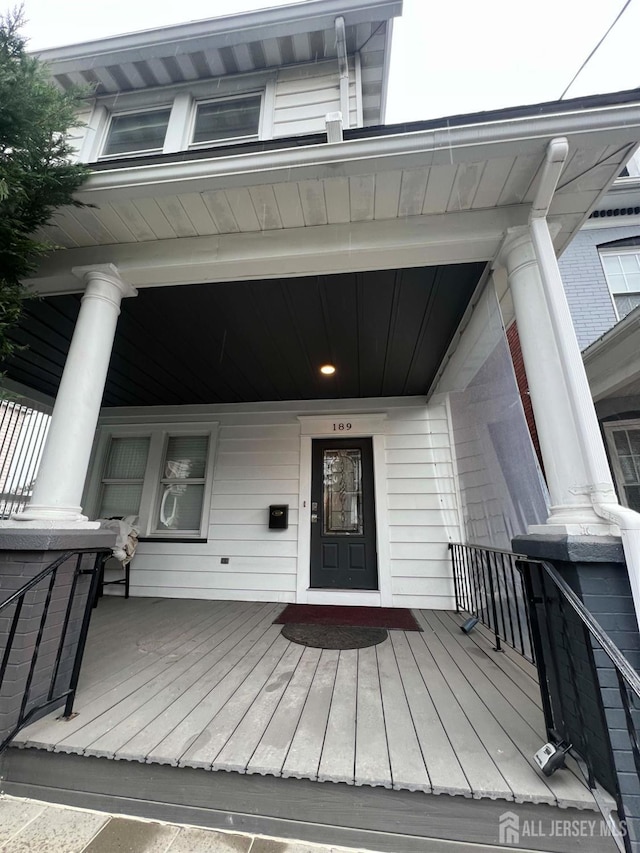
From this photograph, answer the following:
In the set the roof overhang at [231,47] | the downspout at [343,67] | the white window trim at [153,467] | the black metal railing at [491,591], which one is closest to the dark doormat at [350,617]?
the black metal railing at [491,591]

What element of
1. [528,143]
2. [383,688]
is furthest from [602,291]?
[383,688]

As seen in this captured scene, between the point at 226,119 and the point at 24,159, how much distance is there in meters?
2.44

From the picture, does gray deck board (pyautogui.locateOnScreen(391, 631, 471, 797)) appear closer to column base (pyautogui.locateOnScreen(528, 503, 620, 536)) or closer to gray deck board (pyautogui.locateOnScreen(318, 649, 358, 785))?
gray deck board (pyautogui.locateOnScreen(318, 649, 358, 785))

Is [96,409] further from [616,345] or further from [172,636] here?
[616,345]

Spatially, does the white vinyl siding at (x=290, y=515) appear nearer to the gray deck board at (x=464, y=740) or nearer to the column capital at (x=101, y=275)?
the gray deck board at (x=464, y=740)

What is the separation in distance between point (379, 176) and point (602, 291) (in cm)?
440

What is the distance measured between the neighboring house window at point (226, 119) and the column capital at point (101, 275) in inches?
84.7

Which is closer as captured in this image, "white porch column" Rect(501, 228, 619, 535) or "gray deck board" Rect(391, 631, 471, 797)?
"gray deck board" Rect(391, 631, 471, 797)

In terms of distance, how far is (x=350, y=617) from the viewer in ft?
10.8

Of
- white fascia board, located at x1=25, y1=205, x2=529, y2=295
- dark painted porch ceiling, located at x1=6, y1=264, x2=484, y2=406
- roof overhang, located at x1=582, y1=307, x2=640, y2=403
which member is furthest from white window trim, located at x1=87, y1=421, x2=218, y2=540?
roof overhang, located at x1=582, y1=307, x2=640, y2=403

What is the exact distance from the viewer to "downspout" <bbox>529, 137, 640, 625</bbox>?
122 cm

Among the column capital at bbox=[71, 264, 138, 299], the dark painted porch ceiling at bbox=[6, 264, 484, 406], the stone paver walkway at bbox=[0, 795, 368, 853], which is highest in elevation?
the dark painted porch ceiling at bbox=[6, 264, 484, 406]

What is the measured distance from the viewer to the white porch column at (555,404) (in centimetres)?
141

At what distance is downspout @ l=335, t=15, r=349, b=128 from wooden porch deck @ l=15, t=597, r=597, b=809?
4.36 meters
